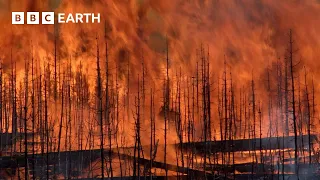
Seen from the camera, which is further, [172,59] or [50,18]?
[172,59]

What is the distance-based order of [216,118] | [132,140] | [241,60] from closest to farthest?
[132,140] → [216,118] → [241,60]

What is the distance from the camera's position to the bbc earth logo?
4628 centimetres

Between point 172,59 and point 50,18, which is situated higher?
point 50,18

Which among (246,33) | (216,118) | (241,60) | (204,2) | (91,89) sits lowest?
(216,118)

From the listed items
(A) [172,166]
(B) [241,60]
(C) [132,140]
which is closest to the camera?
(A) [172,166]

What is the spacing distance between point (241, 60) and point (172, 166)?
20.9m

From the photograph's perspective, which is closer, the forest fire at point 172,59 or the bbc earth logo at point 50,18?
the bbc earth logo at point 50,18

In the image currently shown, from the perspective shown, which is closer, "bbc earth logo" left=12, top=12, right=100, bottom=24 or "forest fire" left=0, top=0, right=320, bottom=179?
"bbc earth logo" left=12, top=12, right=100, bottom=24

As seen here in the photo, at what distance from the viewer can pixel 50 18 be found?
4981 cm

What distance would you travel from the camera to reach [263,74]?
169 ft

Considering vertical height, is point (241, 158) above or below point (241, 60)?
below

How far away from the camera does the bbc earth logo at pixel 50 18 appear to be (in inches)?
1822

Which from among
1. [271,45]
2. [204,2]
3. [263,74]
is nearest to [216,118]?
[263,74]

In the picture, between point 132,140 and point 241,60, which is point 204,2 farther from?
point 132,140
